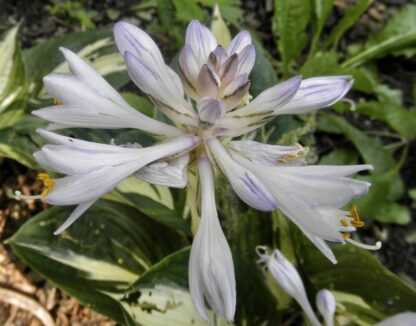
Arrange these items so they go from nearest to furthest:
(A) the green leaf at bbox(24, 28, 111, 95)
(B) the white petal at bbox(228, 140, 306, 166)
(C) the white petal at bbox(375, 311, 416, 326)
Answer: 1. (B) the white petal at bbox(228, 140, 306, 166)
2. (C) the white petal at bbox(375, 311, 416, 326)
3. (A) the green leaf at bbox(24, 28, 111, 95)

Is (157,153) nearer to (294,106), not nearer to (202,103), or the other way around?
(202,103)

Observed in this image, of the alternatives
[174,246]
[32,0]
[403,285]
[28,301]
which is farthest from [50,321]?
[32,0]

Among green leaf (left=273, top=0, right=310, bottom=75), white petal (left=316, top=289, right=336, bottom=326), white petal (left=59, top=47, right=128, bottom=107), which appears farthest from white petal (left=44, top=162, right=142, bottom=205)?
green leaf (left=273, top=0, right=310, bottom=75)

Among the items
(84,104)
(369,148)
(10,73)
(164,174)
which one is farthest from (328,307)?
(10,73)

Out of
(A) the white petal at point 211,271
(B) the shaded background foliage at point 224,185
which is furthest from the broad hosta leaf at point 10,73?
(A) the white petal at point 211,271

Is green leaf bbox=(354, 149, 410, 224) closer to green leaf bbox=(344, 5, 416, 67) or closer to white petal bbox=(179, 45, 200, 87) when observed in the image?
green leaf bbox=(344, 5, 416, 67)

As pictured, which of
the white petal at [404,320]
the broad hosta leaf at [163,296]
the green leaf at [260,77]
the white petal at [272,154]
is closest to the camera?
the white petal at [272,154]

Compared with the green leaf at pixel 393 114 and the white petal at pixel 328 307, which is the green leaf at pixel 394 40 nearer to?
the green leaf at pixel 393 114
